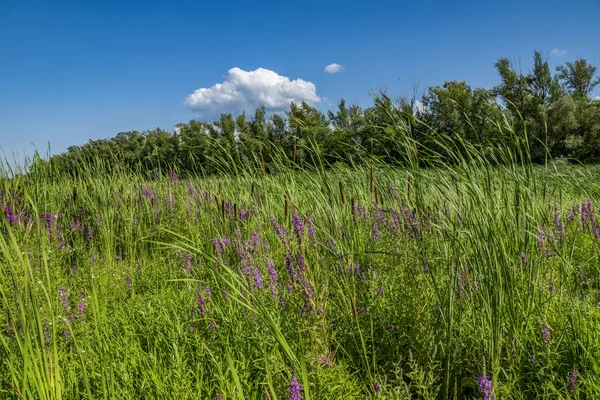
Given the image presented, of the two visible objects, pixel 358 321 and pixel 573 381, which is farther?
pixel 358 321

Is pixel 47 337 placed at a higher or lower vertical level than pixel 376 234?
lower

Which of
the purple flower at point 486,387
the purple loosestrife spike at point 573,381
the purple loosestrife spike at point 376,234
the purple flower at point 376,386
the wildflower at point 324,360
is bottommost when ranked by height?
the purple loosestrife spike at point 573,381

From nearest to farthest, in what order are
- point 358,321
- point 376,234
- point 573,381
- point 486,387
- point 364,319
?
point 486,387, point 573,381, point 358,321, point 364,319, point 376,234

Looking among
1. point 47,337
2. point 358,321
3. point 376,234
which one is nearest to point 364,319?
point 358,321

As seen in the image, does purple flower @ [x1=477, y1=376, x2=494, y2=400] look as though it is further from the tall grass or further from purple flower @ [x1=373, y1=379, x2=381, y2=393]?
purple flower @ [x1=373, y1=379, x2=381, y2=393]

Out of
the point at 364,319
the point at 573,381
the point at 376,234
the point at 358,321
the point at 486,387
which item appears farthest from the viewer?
the point at 376,234

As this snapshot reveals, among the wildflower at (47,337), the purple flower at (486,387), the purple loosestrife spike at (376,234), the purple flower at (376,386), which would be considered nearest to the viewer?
the purple flower at (486,387)

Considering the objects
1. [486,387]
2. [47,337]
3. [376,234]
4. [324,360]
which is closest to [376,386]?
[324,360]

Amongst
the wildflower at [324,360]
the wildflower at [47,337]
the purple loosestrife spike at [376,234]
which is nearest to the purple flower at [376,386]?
the wildflower at [324,360]

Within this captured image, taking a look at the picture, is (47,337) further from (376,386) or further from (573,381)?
(573,381)

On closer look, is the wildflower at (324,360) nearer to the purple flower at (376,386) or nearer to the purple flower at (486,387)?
the purple flower at (376,386)

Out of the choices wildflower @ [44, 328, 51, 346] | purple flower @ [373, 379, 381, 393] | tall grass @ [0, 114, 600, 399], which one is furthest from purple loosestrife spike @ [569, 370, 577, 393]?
wildflower @ [44, 328, 51, 346]

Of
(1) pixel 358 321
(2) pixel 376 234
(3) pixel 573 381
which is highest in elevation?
(2) pixel 376 234

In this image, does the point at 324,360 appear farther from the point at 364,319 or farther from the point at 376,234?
the point at 376,234
